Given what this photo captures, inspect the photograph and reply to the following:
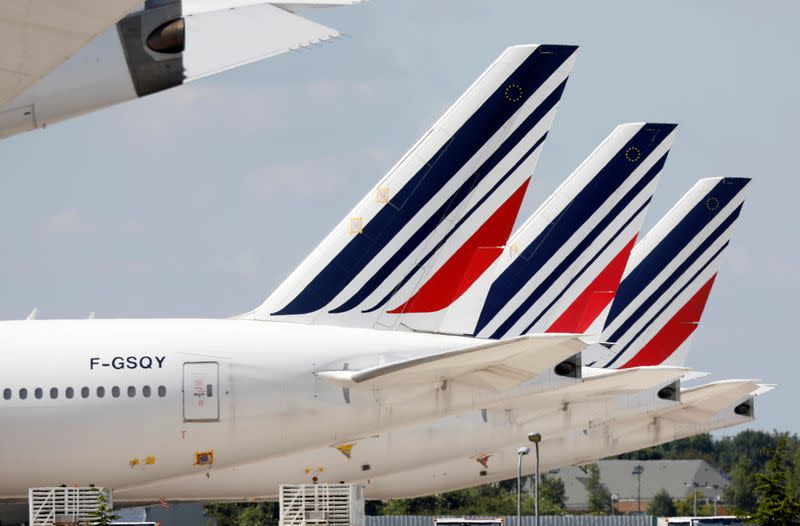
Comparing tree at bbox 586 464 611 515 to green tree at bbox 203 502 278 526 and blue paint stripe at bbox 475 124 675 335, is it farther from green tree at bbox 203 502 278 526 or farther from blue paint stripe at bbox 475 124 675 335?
blue paint stripe at bbox 475 124 675 335

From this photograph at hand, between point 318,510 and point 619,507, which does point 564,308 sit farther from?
point 619,507

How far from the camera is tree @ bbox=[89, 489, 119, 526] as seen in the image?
2181cm

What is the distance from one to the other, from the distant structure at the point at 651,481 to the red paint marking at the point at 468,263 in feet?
354

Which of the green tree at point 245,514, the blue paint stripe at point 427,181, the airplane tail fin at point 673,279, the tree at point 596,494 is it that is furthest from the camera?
the tree at point 596,494

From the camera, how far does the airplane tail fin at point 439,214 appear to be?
24.9 meters

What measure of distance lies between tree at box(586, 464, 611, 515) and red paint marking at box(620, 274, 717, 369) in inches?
3150

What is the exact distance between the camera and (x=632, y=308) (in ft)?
122

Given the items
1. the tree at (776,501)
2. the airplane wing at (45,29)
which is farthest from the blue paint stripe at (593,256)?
the airplane wing at (45,29)

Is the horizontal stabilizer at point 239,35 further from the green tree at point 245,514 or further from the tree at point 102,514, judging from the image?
the green tree at point 245,514

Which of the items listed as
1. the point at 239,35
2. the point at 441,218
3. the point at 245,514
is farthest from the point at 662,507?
the point at 239,35

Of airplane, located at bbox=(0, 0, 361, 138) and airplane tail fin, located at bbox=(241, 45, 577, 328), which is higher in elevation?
airplane tail fin, located at bbox=(241, 45, 577, 328)

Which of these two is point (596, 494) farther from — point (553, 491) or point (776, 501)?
point (776, 501)

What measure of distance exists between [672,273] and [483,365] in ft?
53.4

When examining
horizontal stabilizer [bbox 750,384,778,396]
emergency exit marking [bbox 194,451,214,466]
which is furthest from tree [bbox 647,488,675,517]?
emergency exit marking [bbox 194,451,214,466]
